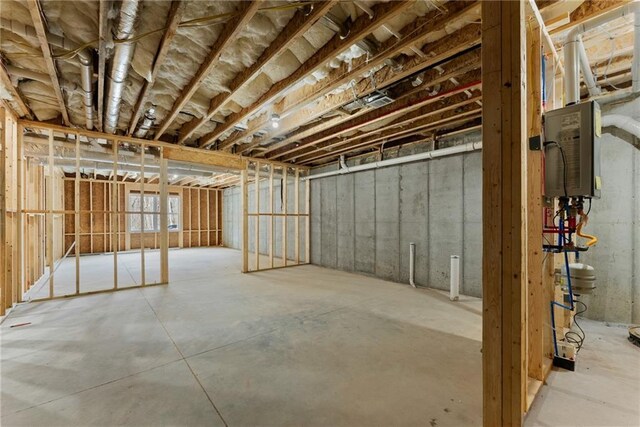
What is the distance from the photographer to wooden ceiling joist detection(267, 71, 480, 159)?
110 inches

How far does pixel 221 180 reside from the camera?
32.1ft

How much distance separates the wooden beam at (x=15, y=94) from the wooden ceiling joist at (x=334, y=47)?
7.77ft

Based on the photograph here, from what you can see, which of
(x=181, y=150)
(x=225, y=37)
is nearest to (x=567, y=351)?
(x=225, y=37)

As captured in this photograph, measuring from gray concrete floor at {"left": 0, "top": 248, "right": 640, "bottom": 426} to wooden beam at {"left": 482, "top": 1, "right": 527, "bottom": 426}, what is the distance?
48 cm

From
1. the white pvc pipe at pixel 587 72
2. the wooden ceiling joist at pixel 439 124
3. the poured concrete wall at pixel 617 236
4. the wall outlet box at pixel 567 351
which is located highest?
the wooden ceiling joist at pixel 439 124

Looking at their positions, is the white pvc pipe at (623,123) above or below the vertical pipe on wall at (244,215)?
above

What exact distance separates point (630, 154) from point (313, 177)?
17.8ft

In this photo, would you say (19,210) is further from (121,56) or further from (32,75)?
(121,56)

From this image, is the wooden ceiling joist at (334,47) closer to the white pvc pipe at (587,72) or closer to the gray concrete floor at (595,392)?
the white pvc pipe at (587,72)

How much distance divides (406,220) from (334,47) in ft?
11.2

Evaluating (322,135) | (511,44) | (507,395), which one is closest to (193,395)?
(507,395)

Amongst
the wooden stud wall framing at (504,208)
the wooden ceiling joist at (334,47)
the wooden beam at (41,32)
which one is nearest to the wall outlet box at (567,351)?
the wooden stud wall framing at (504,208)

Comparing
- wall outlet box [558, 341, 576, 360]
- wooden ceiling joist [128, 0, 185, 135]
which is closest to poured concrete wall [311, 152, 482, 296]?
wall outlet box [558, 341, 576, 360]

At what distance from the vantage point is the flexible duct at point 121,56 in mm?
1858
